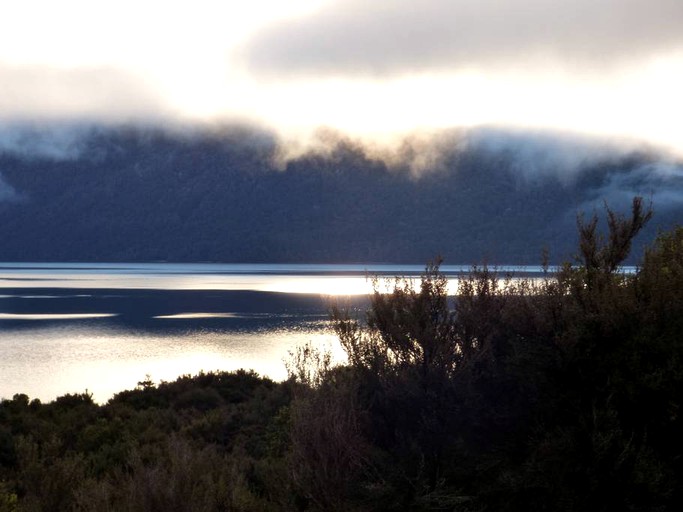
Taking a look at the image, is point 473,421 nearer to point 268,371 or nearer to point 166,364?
point 268,371

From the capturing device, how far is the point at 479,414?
8711mm

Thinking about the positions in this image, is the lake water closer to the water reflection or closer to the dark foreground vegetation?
the water reflection

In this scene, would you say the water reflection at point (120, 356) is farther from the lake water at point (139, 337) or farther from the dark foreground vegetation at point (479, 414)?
the dark foreground vegetation at point (479, 414)

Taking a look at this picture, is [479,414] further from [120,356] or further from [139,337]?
[139,337]

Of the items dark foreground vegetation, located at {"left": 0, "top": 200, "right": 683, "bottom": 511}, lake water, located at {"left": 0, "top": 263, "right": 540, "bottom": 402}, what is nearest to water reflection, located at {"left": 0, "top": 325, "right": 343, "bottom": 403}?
lake water, located at {"left": 0, "top": 263, "right": 540, "bottom": 402}

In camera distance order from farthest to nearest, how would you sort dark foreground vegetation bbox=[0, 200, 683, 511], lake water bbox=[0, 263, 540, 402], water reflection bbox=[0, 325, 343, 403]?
lake water bbox=[0, 263, 540, 402]
water reflection bbox=[0, 325, 343, 403]
dark foreground vegetation bbox=[0, 200, 683, 511]

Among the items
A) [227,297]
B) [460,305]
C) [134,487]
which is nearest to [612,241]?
[460,305]

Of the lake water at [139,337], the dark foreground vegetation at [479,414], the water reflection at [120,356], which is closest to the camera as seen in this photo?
the dark foreground vegetation at [479,414]

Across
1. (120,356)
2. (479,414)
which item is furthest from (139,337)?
(479,414)

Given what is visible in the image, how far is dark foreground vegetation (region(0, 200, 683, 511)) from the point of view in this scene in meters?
7.93

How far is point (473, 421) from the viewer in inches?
341

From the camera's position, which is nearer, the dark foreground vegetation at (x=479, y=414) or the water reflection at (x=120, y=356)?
the dark foreground vegetation at (x=479, y=414)

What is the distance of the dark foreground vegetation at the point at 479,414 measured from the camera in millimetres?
7930

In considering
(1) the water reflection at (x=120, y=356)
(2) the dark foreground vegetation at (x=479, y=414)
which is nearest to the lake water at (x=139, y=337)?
(1) the water reflection at (x=120, y=356)
